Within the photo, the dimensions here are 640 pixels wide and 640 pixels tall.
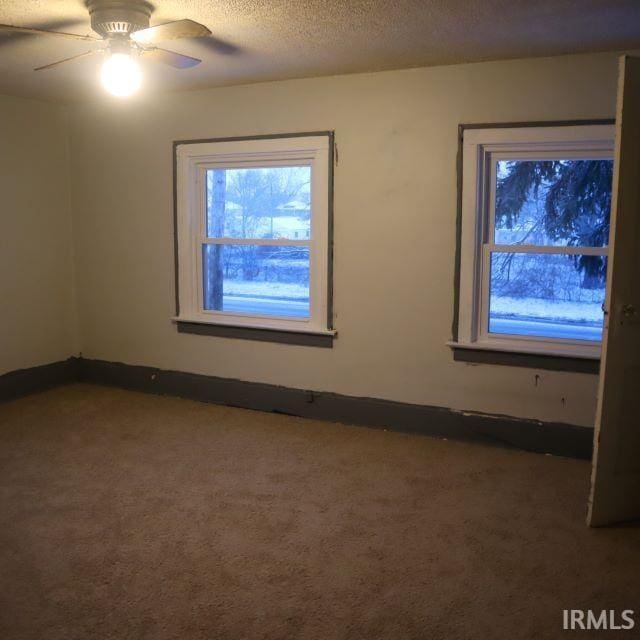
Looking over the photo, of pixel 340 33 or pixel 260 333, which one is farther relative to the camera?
pixel 260 333

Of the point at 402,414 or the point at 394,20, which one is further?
the point at 402,414

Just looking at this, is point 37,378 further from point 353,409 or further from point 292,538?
point 292,538

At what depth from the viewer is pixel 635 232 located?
2729 mm

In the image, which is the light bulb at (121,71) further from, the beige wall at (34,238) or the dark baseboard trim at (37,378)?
the dark baseboard trim at (37,378)

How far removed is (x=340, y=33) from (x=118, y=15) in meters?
1.10

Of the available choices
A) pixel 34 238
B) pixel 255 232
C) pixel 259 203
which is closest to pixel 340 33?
pixel 259 203

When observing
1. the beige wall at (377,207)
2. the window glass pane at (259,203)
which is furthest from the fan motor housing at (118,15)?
the window glass pane at (259,203)

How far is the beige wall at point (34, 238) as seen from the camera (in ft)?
15.9

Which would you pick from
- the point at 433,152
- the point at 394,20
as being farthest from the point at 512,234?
the point at 394,20

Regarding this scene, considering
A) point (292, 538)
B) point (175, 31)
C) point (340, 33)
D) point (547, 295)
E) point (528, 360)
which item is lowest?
point (292, 538)

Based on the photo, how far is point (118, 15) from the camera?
9.40ft

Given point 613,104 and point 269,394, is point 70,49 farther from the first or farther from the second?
point 613,104

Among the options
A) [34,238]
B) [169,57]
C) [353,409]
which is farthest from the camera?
[34,238]

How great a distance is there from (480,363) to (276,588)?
2095 millimetres
